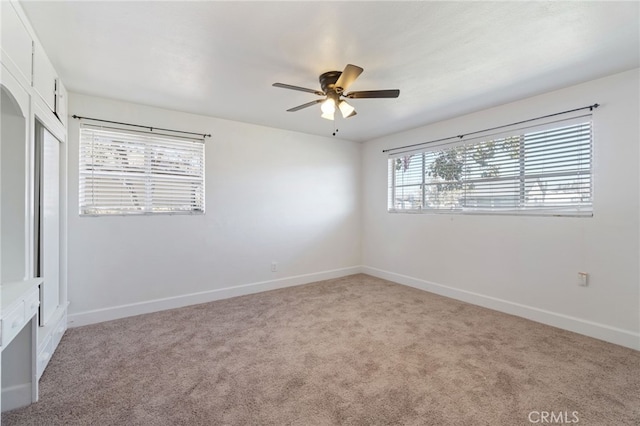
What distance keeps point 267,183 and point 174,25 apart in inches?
98.4

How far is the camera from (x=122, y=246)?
10.5 ft

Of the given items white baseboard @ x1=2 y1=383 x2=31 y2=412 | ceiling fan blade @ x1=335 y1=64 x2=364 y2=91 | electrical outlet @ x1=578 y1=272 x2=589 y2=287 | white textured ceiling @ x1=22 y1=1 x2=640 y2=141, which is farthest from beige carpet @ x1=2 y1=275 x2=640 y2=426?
white textured ceiling @ x1=22 y1=1 x2=640 y2=141

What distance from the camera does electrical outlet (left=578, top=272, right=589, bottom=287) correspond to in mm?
2771

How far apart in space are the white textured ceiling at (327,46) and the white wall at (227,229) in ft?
2.89

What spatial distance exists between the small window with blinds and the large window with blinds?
3147 mm

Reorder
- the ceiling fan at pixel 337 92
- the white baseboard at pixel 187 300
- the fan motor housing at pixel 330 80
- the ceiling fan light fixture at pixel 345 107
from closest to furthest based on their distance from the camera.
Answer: the ceiling fan at pixel 337 92 → the fan motor housing at pixel 330 80 → the ceiling fan light fixture at pixel 345 107 → the white baseboard at pixel 187 300

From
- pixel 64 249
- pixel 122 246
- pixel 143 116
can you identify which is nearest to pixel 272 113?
pixel 143 116

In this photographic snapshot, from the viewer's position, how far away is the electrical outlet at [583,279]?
109 inches

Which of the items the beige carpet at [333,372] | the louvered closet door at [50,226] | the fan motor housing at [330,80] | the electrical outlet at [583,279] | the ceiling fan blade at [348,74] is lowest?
the beige carpet at [333,372]

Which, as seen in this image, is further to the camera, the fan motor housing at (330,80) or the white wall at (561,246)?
the white wall at (561,246)

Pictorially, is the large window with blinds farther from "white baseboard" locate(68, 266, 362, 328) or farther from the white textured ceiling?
"white baseboard" locate(68, 266, 362, 328)

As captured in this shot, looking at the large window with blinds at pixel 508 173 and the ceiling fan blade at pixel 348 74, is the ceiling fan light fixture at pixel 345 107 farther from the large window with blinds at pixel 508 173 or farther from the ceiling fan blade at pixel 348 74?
the large window with blinds at pixel 508 173

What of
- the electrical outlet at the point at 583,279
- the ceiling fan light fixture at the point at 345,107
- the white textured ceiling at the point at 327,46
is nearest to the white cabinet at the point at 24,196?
the white textured ceiling at the point at 327,46

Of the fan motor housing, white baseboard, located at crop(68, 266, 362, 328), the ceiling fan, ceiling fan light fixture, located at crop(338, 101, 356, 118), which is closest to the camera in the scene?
the ceiling fan
